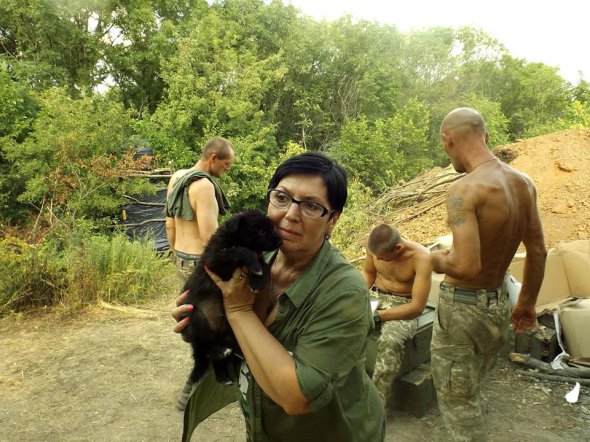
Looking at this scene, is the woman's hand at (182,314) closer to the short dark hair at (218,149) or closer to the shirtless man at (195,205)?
the shirtless man at (195,205)

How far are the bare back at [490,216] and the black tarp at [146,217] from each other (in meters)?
9.73

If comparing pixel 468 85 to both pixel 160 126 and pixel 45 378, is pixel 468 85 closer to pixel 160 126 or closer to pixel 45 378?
pixel 160 126

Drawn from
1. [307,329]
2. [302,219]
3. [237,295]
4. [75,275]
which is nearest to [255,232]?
[302,219]

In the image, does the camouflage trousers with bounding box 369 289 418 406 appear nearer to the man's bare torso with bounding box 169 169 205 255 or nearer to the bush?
the man's bare torso with bounding box 169 169 205 255

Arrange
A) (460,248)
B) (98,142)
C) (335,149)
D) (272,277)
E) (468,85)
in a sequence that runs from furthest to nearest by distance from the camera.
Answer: (468,85) → (335,149) → (98,142) → (460,248) → (272,277)

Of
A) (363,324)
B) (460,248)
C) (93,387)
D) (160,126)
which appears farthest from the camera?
(160,126)

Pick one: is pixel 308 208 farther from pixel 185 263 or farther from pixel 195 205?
pixel 185 263

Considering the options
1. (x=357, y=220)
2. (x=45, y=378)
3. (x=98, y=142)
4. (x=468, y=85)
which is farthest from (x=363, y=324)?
(x=468, y=85)

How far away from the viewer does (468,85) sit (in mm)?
26078

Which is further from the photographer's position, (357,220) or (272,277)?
(357,220)

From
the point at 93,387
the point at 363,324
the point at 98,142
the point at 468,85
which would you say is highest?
the point at 468,85

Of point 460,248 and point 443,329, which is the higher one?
point 460,248

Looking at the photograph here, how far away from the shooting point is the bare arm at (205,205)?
154 inches

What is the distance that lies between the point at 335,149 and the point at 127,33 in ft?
38.6
